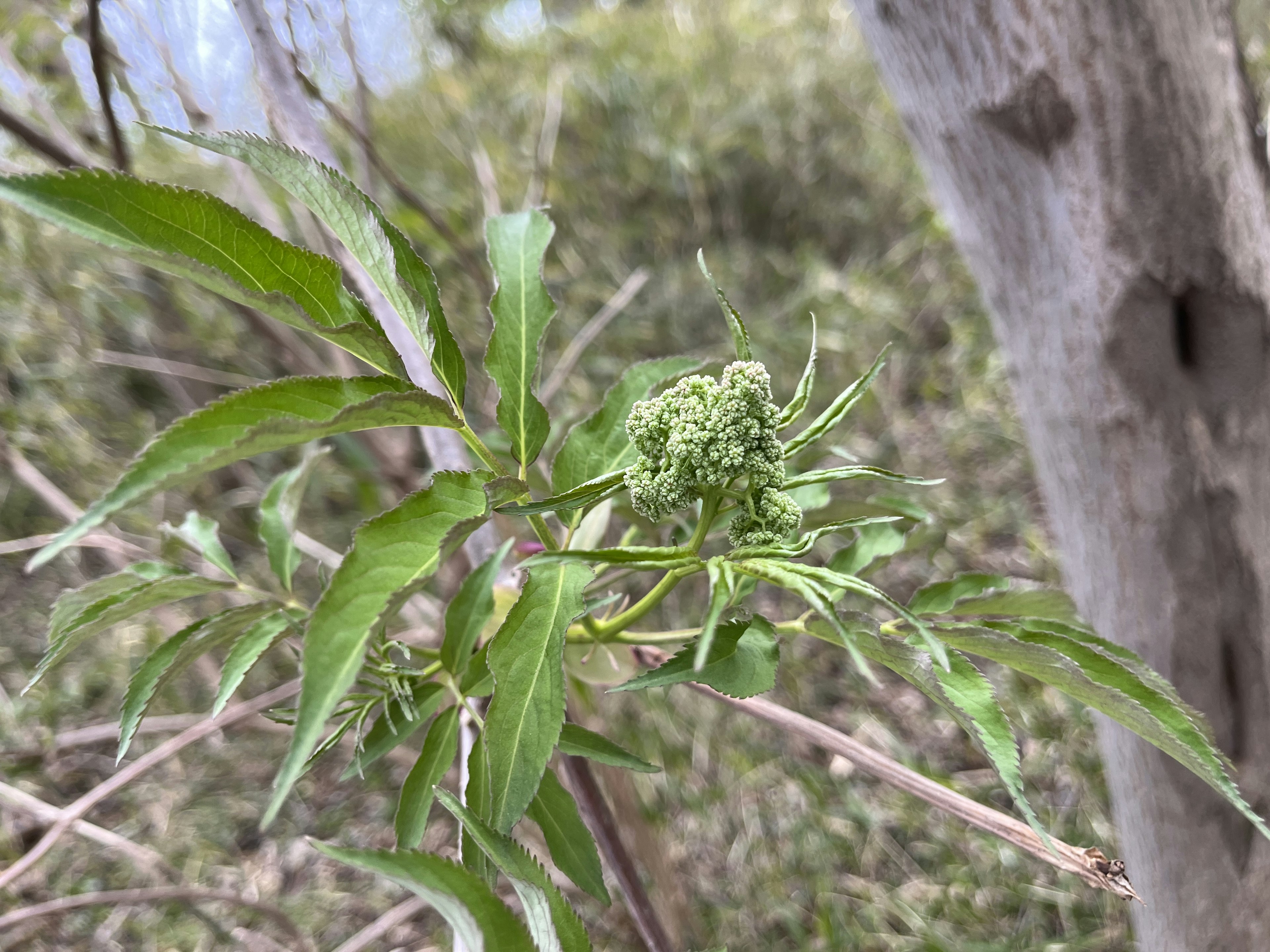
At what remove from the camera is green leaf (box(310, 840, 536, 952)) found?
0.89ft

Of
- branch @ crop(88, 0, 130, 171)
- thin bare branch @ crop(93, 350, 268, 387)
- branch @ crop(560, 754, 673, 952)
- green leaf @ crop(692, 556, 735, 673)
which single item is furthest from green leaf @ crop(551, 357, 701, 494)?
thin bare branch @ crop(93, 350, 268, 387)

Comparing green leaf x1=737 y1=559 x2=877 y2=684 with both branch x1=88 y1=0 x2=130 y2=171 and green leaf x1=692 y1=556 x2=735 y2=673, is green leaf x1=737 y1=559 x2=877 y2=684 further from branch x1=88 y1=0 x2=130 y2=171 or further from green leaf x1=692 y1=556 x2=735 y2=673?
branch x1=88 y1=0 x2=130 y2=171

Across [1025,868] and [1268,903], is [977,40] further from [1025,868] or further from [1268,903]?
[1025,868]

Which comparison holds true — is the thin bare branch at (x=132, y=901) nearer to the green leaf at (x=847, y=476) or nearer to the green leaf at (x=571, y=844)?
the green leaf at (x=571, y=844)

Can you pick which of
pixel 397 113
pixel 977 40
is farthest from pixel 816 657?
pixel 397 113

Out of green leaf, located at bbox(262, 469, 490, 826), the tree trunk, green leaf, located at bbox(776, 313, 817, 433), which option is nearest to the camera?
green leaf, located at bbox(262, 469, 490, 826)

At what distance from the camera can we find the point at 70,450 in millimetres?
1555

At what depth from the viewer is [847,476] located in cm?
32

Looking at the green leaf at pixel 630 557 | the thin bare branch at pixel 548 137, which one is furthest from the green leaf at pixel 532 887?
the thin bare branch at pixel 548 137

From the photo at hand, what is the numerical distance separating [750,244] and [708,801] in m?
1.63

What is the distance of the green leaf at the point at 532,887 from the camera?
30cm

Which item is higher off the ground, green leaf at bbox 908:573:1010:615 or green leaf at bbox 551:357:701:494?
green leaf at bbox 551:357:701:494

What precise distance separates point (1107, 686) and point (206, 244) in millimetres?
448

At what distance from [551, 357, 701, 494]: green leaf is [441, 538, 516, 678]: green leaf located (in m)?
0.06
